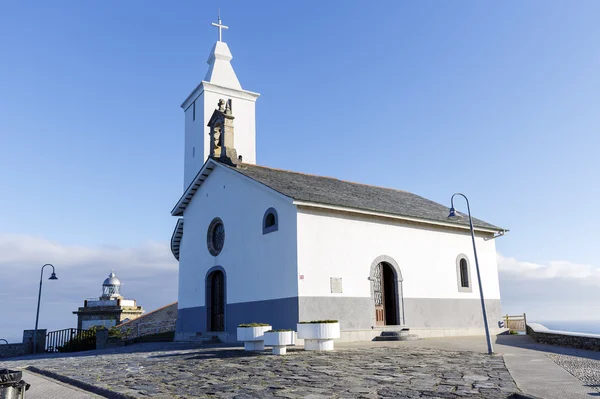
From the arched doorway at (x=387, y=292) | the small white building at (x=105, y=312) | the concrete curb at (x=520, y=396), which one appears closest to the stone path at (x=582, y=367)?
the concrete curb at (x=520, y=396)

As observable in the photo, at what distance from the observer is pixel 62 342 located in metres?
26.8

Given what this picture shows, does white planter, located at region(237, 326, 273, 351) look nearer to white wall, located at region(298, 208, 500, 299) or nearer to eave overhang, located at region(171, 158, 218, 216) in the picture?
white wall, located at region(298, 208, 500, 299)

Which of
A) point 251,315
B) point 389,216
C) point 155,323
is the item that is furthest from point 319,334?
point 155,323

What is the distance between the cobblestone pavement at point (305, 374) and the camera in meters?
8.97

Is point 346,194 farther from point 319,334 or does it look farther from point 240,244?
point 319,334

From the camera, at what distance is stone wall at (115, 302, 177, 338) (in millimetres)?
31583

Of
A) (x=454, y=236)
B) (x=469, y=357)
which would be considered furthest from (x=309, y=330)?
(x=454, y=236)

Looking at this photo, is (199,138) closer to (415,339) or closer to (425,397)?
(415,339)

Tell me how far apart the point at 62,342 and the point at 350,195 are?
656 inches

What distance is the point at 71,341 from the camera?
26.5m

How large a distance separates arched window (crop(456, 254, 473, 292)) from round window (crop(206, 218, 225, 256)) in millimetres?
11147

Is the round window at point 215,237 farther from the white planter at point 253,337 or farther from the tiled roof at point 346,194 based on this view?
the white planter at point 253,337

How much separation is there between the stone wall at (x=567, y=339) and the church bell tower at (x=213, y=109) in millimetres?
24929

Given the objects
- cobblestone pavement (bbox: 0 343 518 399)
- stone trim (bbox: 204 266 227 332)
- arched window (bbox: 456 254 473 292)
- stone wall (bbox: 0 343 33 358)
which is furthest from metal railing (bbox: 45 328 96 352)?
arched window (bbox: 456 254 473 292)
